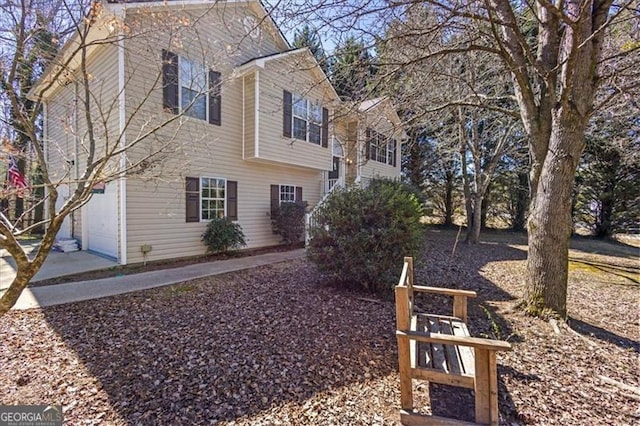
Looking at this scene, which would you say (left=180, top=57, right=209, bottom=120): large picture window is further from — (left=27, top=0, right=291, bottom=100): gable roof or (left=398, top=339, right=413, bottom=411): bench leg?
(left=398, top=339, right=413, bottom=411): bench leg

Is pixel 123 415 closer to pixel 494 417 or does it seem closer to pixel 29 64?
pixel 494 417

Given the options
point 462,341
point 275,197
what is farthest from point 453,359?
point 275,197

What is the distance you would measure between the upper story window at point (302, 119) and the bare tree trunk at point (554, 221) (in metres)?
6.49

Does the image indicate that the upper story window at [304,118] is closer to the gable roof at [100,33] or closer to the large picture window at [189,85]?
the gable roof at [100,33]

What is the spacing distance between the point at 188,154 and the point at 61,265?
12.6 feet

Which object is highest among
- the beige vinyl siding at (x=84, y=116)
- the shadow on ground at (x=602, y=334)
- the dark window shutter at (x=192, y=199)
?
the beige vinyl siding at (x=84, y=116)

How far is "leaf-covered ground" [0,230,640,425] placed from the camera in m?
2.44

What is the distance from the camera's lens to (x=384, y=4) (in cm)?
390

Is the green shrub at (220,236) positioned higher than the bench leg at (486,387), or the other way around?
the green shrub at (220,236)

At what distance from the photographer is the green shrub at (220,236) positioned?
8344 millimetres

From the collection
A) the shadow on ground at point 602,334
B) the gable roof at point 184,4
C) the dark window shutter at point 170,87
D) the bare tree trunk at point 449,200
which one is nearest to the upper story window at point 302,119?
the gable roof at point 184,4

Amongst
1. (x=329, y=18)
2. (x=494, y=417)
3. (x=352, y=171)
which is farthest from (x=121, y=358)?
(x=352, y=171)

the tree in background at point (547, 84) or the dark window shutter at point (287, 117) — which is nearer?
the tree in background at point (547, 84)

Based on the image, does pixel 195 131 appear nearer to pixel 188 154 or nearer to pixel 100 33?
pixel 188 154
